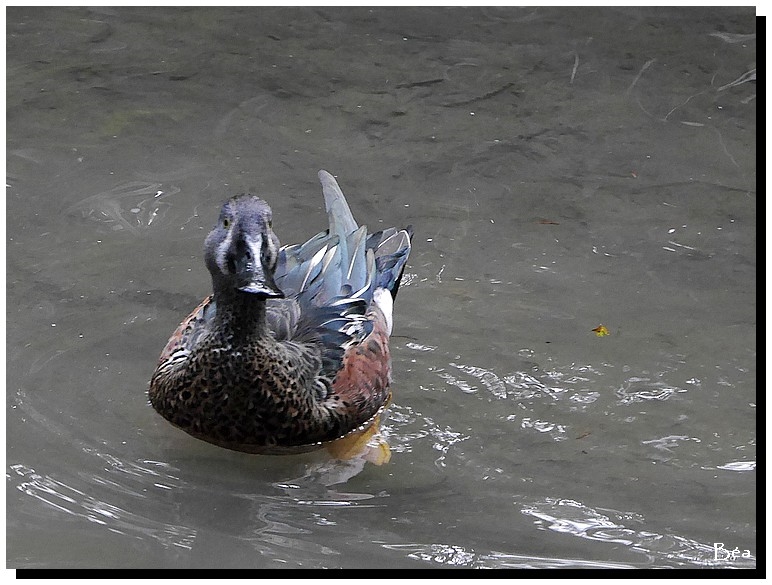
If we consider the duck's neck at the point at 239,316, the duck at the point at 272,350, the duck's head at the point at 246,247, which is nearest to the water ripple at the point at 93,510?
the duck at the point at 272,350

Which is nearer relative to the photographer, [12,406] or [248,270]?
[248,270]

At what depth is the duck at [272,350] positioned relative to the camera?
4637mm

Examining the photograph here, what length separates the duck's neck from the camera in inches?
189

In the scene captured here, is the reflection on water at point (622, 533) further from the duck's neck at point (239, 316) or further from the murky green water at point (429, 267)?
the duck's neck at point (239, 316)

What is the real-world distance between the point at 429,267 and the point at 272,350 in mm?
1826

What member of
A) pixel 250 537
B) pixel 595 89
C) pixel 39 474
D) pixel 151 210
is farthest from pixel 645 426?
pixel 595 89

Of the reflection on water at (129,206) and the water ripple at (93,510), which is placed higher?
the reflection on water at (129,206)

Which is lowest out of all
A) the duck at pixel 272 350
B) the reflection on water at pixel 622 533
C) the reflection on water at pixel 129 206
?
the reflection on water at pixel 622 533

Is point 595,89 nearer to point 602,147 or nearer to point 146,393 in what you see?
point 602,147

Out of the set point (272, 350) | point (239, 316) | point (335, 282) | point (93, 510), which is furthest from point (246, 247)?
point (93, 510)

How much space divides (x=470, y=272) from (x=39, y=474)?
8.83ft

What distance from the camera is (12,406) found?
5.18 m

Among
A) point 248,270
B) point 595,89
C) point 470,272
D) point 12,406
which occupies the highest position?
point 595,89

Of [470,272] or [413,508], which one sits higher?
[470,272]
